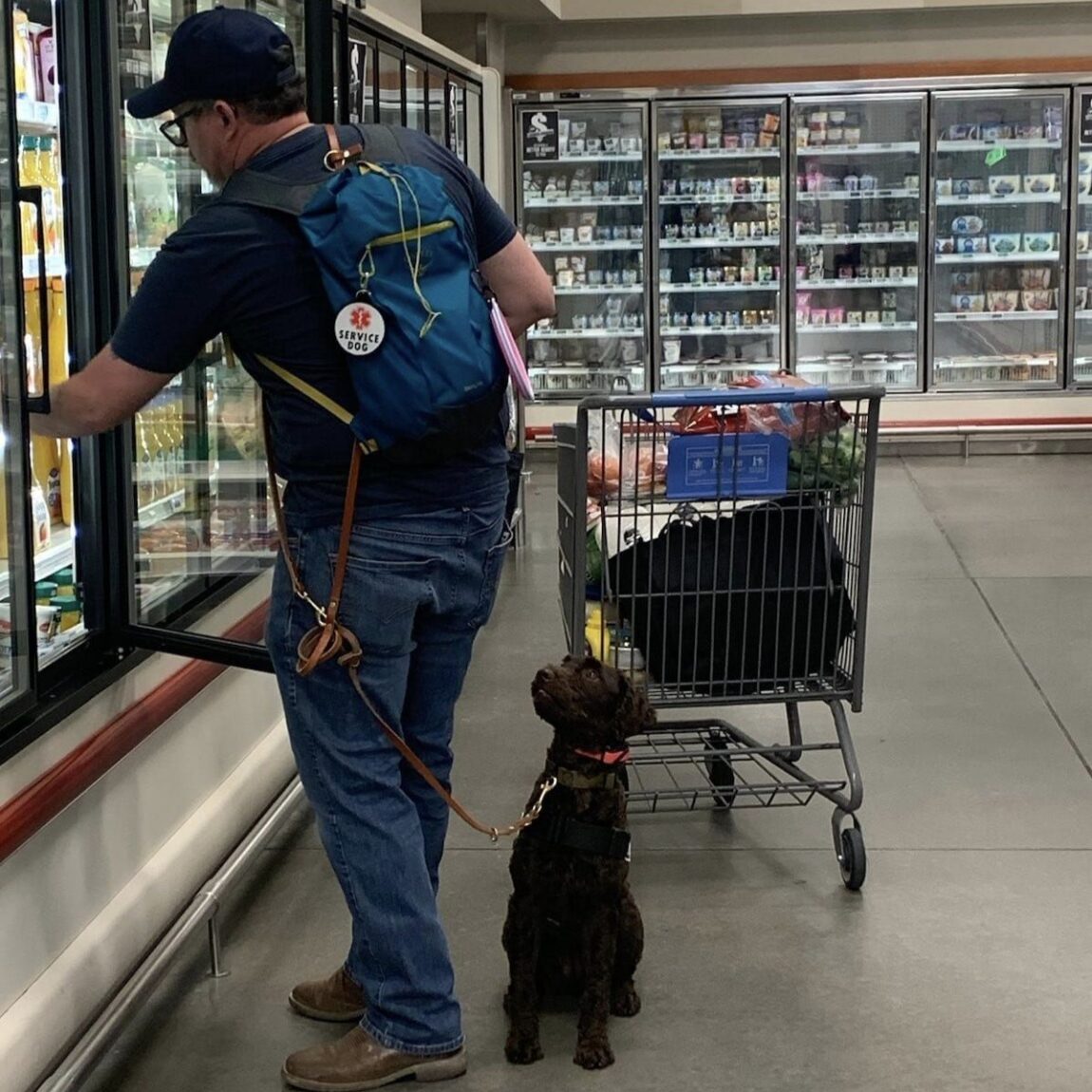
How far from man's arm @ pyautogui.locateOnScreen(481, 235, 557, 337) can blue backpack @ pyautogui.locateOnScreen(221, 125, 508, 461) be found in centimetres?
20

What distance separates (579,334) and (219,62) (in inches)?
327

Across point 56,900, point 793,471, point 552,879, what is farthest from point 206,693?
point 793,471

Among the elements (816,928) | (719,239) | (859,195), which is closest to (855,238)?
(859,195)

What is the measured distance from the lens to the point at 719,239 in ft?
34.0

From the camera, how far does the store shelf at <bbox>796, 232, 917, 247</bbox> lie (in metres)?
10.3

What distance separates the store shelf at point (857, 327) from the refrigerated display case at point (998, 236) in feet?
0.71

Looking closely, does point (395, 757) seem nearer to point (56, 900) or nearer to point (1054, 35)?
point (56, 900)

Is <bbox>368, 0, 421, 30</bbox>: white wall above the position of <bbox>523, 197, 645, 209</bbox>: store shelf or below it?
above

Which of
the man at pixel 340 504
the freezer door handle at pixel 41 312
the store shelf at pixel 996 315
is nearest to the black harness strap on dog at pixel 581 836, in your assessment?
the man at pixel 340 504

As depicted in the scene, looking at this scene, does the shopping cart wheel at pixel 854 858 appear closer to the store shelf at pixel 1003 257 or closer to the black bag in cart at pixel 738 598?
the black bag in cart at pixel 738 598

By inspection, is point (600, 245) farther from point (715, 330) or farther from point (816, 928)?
point (816, 928)

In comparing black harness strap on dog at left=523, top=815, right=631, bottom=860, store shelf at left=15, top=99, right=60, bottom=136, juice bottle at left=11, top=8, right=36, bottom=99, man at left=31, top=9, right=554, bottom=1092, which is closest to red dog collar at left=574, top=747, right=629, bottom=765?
black harness strap on dog at left=523, top=815, right=631, bottom=860

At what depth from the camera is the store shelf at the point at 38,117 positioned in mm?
2973

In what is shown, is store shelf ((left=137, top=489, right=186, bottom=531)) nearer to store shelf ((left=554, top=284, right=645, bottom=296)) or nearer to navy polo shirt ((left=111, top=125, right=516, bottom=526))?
navy polo shirt ((left=111, top=125, right=516, bottom=526))
